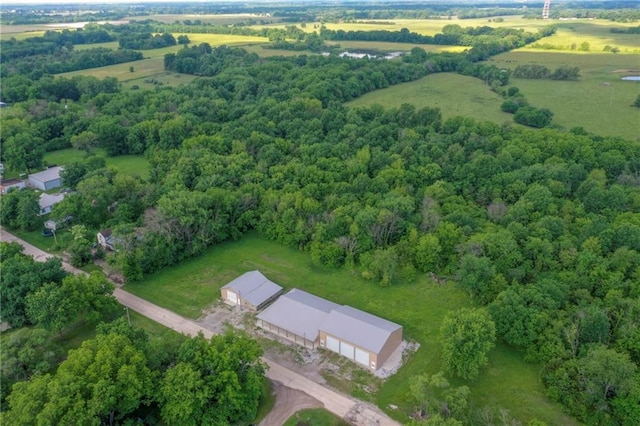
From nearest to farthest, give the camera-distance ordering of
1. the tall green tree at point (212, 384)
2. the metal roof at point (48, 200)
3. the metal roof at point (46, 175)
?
the tall green tree at point (212, 384), the metal roof at point (48, 200), the metal roof at point (46, 175)

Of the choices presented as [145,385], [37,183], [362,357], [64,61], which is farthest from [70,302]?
[64,61]

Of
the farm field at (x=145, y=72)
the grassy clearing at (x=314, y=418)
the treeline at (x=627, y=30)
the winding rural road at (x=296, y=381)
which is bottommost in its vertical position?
the grassy clearing at (x=314, y=418)

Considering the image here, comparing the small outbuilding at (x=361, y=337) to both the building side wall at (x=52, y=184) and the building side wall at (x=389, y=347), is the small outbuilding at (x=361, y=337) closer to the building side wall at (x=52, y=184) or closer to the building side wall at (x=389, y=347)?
the building side wall at (x=389, y=347)

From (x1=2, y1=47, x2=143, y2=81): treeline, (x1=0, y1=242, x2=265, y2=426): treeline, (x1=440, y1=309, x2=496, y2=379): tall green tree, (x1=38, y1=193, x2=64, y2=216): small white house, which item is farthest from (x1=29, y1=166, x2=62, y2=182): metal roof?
(x1=2, y1=47, x2=143, y2=81): treeline

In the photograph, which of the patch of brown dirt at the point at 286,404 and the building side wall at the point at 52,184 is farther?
the building side wall at the point at 52,184

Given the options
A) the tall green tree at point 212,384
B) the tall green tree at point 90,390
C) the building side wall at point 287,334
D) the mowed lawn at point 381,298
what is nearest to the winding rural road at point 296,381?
the mowed lawn at point 381,298

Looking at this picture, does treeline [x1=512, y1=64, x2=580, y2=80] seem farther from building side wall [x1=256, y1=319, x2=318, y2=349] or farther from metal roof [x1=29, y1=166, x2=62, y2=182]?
building side wall [x1=256, y1=319, x2=318, y2=349]

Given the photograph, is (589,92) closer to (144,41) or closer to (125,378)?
(125,378)
